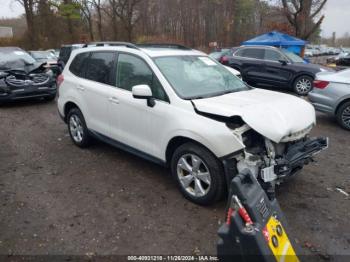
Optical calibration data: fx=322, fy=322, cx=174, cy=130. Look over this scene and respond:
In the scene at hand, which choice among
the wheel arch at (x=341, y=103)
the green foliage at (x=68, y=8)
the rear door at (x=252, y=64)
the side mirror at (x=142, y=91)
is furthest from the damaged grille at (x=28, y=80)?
the green foliage at (x=68, y=8)

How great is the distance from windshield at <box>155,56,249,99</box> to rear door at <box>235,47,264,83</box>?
7088 millimetres

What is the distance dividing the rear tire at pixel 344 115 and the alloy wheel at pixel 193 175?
15.3 feet

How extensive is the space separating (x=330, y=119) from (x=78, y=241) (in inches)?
266

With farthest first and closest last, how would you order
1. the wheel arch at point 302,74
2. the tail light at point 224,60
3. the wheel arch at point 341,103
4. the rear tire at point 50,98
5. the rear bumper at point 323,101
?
the tail light at point 224,60
the wheel arch at point 302,74
the rear tire at point 50,98
the rear bumper at point 323,101
the wheel arch at point 341,103

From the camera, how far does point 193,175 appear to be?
12.0ft

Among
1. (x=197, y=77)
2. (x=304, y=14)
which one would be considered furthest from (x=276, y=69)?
(x=304, y=14)

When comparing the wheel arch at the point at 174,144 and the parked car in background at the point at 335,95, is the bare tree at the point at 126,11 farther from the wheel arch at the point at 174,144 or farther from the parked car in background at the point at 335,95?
the wheel arch at the point at 174,144

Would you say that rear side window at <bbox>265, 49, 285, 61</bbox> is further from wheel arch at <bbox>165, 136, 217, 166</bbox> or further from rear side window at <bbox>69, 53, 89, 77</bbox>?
wheel arch at <bbox>165, 136, 217, 166</bbox>

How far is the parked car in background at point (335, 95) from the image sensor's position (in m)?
6.81

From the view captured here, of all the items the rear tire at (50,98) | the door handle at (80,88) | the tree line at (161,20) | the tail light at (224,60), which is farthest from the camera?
the tree line at (161,20)

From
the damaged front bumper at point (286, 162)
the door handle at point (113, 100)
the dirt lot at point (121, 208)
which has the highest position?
the door handle at point (113, 100)

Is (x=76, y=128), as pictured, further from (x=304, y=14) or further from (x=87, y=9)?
(x=87, y=9)

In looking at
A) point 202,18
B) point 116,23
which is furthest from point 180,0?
point 116,23

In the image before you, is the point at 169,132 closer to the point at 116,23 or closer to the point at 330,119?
the point at 330,119
